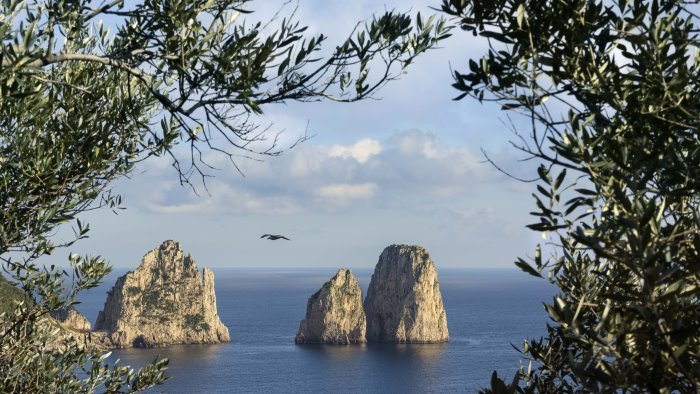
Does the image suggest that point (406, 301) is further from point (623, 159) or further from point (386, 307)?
point (623, 159)

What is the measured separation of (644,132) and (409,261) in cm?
15655

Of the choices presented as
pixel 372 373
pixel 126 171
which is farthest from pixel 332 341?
pixel 126 171

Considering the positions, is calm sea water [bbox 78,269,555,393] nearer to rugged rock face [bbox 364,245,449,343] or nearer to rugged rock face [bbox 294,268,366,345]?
rugged rock face [bbox 294,268,366,345]

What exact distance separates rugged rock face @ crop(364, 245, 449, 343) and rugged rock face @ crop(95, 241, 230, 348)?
110 ft

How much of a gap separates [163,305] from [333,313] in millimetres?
35087

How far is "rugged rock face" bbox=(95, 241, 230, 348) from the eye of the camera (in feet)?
488

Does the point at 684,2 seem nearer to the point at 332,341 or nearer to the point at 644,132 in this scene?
the point at 644,132

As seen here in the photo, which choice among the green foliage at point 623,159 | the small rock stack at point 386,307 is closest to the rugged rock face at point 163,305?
the small rock stack at point 386,307

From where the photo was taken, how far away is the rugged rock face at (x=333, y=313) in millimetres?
150250

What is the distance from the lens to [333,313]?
152 meters

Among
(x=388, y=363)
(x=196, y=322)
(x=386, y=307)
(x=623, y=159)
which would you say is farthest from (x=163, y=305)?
(x=623, y=159)

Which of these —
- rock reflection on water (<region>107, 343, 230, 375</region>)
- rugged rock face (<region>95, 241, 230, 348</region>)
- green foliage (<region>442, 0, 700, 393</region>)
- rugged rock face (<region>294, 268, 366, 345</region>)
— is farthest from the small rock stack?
green foliage (<region>442, 0, 700, 393</region>)

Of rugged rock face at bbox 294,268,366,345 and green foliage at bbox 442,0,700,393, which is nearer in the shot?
green foliage at bbox 442,0,700,393

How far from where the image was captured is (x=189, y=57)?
7.13m
